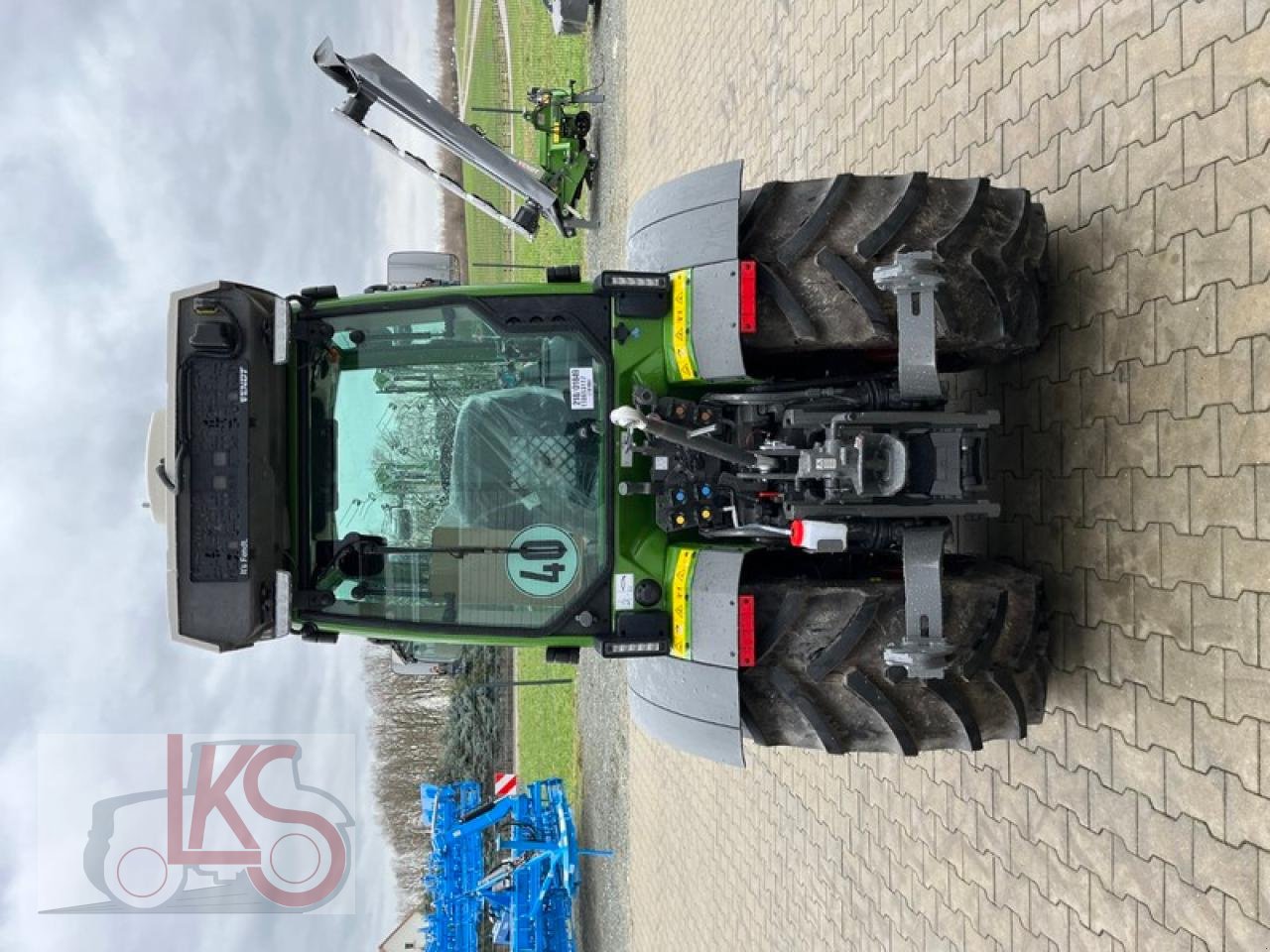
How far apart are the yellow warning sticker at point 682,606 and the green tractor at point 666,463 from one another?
0.05 feet

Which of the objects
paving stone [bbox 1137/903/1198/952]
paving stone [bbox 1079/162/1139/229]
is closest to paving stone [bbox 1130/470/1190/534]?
paving stone [bbox 1079/162/1139/229]

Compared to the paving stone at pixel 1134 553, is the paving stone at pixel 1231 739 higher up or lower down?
lower down

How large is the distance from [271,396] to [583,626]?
143 centimetres

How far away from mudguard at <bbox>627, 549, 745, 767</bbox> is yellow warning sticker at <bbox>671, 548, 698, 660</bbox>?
0.07 ft

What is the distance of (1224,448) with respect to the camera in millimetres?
3119

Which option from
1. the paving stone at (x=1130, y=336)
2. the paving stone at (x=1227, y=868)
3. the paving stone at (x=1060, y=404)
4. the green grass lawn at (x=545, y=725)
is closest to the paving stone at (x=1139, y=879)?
the paving stone at (x=1227, y=868)

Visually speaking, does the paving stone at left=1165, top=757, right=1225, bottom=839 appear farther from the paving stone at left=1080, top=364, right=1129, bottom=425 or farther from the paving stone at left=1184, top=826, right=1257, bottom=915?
the paving stone at left=1080, top=364, right=1129, bottom=425

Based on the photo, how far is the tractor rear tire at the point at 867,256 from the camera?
10.9 feet

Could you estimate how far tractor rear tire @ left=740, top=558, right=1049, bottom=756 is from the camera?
3.32m

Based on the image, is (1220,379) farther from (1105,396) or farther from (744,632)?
(744,632)

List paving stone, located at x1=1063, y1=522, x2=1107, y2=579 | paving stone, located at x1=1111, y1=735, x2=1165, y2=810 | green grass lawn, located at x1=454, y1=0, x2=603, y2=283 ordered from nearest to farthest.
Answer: paving stone, located at x1=1111, y1=735, x2=1165, y2=810, paving stone, located at x1=1063, y1=522, x2=1107, y2=579, green grass lawn, located at x1=454, y1=0, x2=603, y2=283

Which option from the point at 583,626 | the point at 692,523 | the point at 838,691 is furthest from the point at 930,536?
the point at 583,626

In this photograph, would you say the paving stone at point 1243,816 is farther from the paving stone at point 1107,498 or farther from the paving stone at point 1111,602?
the paving stone at point 1107,498

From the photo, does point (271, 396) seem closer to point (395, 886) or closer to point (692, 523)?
point (692, 523)
